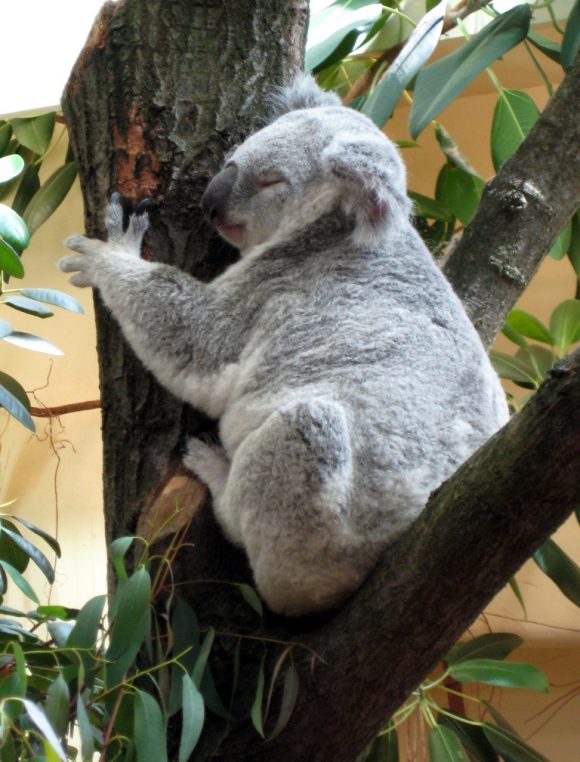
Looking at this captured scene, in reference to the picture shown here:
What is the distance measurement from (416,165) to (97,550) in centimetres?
265

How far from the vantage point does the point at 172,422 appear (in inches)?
84.7

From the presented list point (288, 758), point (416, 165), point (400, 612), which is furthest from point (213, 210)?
point (416, 165)

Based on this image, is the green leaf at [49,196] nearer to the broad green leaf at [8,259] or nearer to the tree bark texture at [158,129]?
the tree bark texture at [158,129]

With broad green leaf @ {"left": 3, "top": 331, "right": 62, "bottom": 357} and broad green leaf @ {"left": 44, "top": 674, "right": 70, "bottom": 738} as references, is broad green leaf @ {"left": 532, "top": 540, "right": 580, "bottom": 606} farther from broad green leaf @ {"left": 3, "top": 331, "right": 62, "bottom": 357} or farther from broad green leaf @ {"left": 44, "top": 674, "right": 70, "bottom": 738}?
broad green leaf @ {"left": 44, "top": 674, "right": 70, "bottom": 738}

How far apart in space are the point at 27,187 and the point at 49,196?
0.34m

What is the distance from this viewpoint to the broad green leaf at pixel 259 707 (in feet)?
5.54

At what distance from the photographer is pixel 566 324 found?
11.6 feet

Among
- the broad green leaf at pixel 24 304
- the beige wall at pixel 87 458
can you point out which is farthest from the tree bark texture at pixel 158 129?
the beige wall at pixel 87 458

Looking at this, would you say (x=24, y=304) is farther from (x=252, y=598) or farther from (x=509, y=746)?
(x=509, y=746)

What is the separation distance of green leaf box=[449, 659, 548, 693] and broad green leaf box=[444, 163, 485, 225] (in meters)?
1.57

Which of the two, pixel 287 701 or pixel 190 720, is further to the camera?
pixel 287 701

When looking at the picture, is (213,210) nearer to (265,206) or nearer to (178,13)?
(265,206)

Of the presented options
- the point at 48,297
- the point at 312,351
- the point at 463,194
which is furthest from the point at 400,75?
the point at 48,297

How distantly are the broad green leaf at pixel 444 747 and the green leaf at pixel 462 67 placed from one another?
168 centimetres
